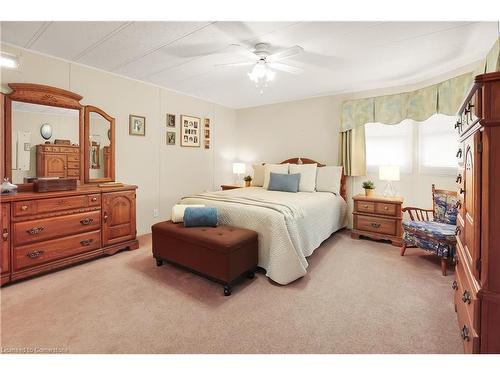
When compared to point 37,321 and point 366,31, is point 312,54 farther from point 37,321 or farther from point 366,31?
point 37,321

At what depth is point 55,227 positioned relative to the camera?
8.39ft

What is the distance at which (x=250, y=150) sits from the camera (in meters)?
5.48

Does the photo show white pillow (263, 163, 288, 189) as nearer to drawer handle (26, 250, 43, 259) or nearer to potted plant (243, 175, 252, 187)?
potted plant (243, 175, 252, 187)

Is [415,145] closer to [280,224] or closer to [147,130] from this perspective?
[280,224]

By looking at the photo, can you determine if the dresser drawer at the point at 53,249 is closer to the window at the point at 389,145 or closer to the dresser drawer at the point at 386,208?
the dresser drawer at the point at 386,208

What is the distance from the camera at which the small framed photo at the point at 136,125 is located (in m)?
3.70

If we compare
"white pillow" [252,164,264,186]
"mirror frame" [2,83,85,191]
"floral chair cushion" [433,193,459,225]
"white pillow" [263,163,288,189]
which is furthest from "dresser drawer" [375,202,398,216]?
"mirror frame" [2,83,85,191]

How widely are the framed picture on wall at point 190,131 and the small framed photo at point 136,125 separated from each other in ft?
2.44

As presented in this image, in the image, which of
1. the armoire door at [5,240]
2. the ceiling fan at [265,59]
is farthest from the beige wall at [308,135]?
the armoire door at [5,240]

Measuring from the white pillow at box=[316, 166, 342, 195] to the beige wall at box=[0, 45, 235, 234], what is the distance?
2251mm

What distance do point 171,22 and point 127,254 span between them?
8.71ft

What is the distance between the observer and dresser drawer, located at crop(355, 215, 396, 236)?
349 cm

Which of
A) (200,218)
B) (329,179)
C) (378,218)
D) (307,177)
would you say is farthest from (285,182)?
(200,218)
